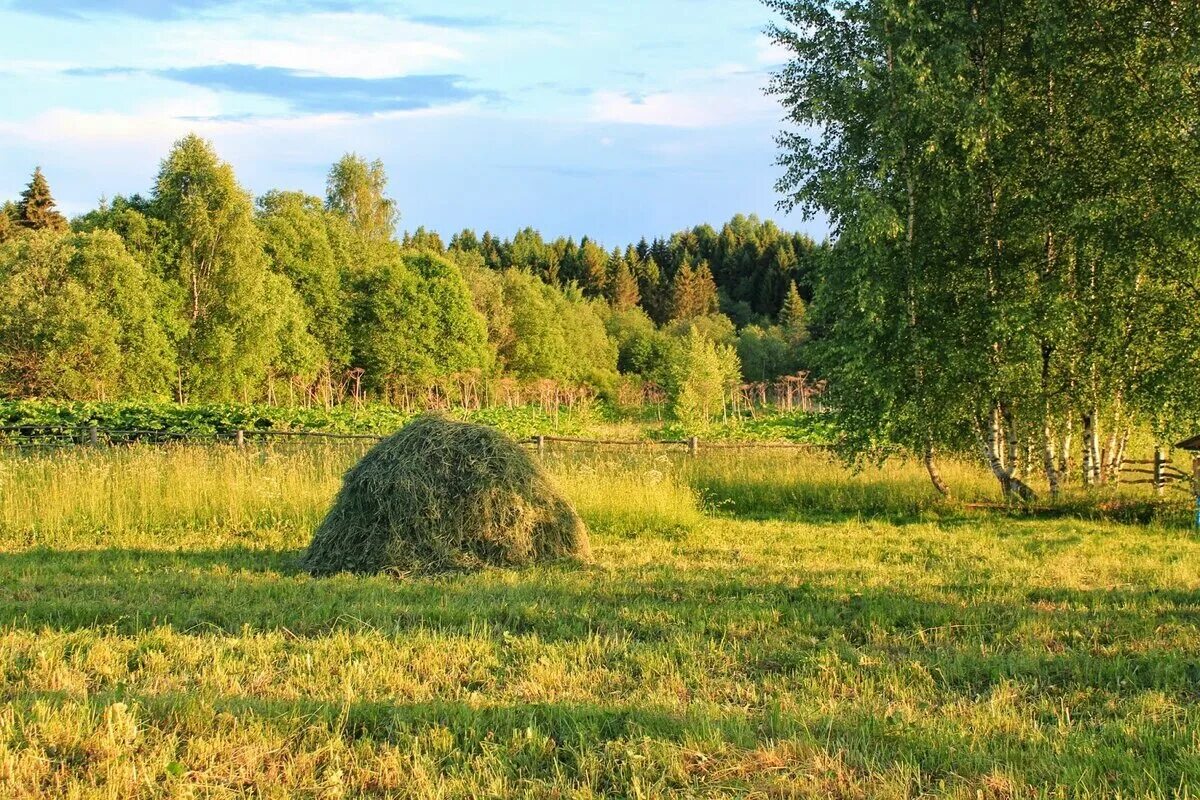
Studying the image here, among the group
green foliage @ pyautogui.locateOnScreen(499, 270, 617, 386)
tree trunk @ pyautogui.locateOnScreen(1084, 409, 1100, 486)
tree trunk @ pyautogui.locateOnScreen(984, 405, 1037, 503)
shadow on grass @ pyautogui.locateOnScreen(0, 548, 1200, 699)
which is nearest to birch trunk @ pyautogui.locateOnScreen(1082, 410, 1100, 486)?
tree trunk @ pyautogui.locateOnScreen(1084, 409, 1100, 486)

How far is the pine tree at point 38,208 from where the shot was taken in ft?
198

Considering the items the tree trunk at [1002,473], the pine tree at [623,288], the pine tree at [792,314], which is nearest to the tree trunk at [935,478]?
the tree trunk at [1002,473]

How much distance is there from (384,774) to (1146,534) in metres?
13.0

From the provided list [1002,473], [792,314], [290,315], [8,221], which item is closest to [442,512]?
[1002,473]

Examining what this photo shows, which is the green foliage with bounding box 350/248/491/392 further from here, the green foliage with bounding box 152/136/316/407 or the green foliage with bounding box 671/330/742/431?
A: the green foliage with bounding box 671/330/742/431

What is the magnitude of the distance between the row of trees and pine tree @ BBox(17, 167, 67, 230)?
59636mm

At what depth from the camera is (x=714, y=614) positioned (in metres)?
7.34

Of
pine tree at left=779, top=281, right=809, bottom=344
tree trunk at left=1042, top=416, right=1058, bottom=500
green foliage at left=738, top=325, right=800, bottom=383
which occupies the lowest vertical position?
tree trunk at left=1042, top=416, right=1058, bottom=500

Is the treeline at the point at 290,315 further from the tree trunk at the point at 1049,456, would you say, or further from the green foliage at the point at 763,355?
the tree trunk at the point at 1049,456

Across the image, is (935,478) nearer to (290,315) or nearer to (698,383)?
(698,383)

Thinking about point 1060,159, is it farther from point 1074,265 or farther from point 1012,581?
point 1012,581

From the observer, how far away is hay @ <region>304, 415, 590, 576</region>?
32.2 feet

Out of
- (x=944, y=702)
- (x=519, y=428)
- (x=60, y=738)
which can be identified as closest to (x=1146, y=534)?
(x=944, y=702)

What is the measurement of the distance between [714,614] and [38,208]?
A: 6765cm
